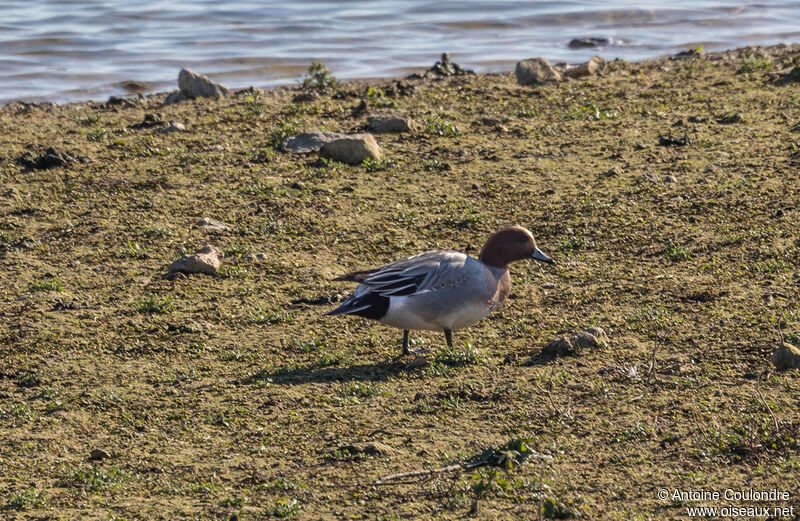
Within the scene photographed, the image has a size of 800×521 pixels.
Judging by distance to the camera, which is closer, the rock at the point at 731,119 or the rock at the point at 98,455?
the rock at the point at 98,455

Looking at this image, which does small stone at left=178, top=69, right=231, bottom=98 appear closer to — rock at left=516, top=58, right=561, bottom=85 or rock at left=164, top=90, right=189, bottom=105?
rock at left=164, top=90, right=189, bottom=105

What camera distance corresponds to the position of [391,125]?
10.9m

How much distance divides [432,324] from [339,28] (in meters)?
14.9

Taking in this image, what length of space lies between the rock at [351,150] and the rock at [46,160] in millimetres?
2404

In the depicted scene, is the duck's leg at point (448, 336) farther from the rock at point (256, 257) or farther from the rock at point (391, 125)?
the rock at point (391, 125)

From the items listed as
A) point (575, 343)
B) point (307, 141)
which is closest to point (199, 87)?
point (307, 141)

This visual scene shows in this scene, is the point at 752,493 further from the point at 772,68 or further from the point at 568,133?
the point at 772,68

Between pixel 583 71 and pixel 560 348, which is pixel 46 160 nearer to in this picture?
pixel 560 348

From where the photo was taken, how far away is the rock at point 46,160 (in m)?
9.93

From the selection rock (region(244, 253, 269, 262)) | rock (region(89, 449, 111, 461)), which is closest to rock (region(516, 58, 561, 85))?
rock (region(244, 253, 269, 262))

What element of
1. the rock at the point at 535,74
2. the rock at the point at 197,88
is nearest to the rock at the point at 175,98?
the rock at the point at 197,88

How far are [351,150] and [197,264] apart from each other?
254 centimetres

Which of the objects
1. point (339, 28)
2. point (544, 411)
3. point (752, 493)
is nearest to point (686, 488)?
point (752, 493)

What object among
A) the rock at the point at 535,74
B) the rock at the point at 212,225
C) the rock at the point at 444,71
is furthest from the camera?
the rock at the point at 444,71
